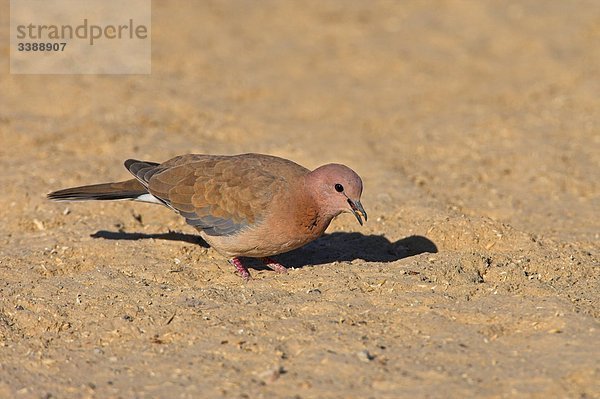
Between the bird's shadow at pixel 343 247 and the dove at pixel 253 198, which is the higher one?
the dove at pixel 253 198

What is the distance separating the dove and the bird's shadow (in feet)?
1.19

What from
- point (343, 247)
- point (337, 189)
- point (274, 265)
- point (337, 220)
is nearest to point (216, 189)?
point (274, 265)

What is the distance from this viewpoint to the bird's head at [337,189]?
5984mm

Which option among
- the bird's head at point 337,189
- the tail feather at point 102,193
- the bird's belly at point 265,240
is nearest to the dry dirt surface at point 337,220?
the bird's belly at point 265,240

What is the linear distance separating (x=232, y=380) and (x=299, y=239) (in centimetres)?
153

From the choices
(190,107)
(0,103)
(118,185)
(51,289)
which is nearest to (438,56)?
(190,107)

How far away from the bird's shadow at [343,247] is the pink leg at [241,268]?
28 cm

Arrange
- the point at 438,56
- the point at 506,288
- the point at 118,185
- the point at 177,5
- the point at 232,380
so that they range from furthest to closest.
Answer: the point at 177,5, the point at 438,56, the point at 118,185, the point at 506,288, the point at 232,380

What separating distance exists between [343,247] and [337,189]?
1117 millimetres

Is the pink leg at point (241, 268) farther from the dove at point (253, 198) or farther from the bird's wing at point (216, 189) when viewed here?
the bird's wing at point (216, 189)

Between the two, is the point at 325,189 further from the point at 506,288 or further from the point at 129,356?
the point at 129,356

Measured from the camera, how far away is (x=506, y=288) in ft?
19.3

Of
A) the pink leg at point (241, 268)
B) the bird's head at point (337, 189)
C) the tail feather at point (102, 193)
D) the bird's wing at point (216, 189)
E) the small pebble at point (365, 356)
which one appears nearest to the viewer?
the small pebble at point (365, 356)

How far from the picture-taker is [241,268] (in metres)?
6.39
